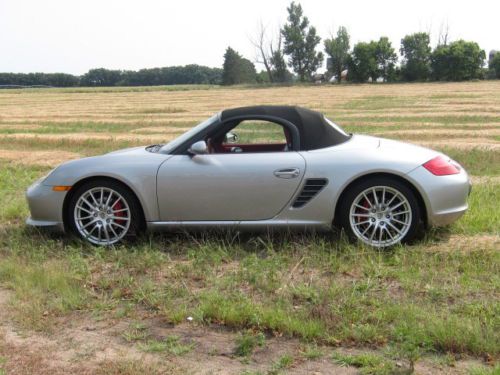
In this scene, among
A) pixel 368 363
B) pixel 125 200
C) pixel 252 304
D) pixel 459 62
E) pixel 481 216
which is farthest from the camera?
pixel 459 62

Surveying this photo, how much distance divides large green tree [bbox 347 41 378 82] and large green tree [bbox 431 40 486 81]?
24.9ft

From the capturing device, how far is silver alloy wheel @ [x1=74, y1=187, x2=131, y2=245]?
15.7ft

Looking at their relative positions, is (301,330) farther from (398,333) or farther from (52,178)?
(52,178)

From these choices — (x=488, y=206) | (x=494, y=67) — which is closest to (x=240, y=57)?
(x=494, y=67)

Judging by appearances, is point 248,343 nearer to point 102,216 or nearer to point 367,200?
point 367,200

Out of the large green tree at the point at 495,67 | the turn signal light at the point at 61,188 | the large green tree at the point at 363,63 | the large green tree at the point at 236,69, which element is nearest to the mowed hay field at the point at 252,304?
the turn signal light at the point at 61,188

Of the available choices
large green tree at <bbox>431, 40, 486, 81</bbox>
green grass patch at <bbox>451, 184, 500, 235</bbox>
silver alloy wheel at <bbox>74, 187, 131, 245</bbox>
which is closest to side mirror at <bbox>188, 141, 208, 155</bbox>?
silver alloy wheel at <bbox>74, 187, 131, 245</bbox>

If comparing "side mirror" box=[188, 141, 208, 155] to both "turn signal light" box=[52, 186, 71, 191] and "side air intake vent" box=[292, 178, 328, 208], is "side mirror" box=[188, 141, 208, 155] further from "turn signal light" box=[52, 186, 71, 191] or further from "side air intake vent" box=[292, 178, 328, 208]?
"turn signal light" box=[52, 186, 71, 191]

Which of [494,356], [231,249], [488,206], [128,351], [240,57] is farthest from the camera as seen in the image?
[240,57]

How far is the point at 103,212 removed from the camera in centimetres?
482

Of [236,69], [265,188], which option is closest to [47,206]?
[265,188]

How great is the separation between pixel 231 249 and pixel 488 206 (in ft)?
9.47

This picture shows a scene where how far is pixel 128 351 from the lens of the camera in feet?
9.54

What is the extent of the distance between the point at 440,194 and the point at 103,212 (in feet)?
9.14
